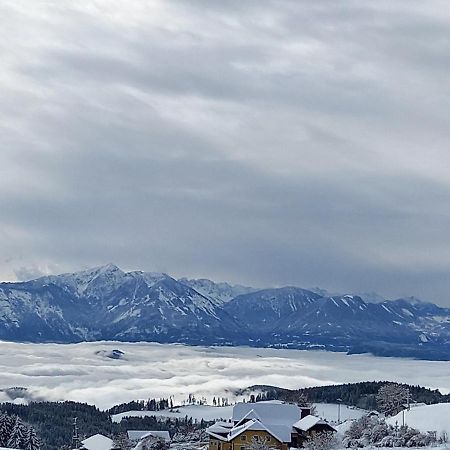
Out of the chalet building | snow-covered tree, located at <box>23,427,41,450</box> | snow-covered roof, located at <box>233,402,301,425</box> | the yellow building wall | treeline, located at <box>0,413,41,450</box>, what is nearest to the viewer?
the yellow building wall

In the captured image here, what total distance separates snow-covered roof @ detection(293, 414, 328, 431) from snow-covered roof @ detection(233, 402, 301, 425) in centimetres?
327

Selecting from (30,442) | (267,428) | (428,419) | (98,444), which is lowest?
(30,442)

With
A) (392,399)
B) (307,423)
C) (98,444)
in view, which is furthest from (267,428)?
(392,399)

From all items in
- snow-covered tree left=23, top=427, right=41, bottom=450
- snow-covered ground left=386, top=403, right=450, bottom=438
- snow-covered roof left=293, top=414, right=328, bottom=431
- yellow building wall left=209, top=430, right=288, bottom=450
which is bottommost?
snow-covered tree left=23, top=427, right=41, bottom=450

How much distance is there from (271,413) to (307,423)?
7329 mm

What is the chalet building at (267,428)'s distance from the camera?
3691 inches

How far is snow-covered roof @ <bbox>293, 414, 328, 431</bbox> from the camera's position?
96.8 meters

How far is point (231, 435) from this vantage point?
9500 centimetres

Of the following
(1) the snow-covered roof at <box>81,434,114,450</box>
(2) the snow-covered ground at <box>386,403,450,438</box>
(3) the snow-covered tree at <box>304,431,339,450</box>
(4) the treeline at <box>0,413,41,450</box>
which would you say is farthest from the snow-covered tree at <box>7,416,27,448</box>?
(2) the snow-covered ground at <box>386,403,450,438</box>

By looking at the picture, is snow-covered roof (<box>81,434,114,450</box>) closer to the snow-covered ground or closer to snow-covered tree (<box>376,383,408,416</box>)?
snow-covered tree (<box>376,383,408,416</box>)

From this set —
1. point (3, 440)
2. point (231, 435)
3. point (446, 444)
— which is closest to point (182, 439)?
point (3, 440)

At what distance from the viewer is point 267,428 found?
3740 inches

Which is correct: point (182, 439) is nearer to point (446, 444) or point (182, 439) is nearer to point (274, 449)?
point (274, 449)

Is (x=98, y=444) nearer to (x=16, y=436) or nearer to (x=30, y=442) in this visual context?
(x=30, y=442)
